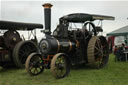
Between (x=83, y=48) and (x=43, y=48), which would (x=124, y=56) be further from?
(x=43, y=48)

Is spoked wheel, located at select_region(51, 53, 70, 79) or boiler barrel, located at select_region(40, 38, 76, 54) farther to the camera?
boiler barrel, located at select_region(40, 38, 76, 54)

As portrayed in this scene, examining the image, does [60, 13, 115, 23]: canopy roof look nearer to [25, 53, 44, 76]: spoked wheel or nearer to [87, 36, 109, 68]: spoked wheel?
[87, 36, 109, 68]: spoked wheel

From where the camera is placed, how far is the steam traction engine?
5.10 metres

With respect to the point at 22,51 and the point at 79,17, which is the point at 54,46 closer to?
the point at 79,17

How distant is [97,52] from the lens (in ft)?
20.7

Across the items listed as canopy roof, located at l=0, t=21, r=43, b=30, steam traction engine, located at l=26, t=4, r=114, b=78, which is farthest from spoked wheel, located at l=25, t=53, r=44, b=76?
canopy roof, located at l=0, t=21, r=43, b=30

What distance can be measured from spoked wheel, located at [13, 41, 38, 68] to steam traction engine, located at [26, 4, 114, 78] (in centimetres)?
74

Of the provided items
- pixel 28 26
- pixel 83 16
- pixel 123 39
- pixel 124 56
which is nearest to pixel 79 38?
pixel 83 16

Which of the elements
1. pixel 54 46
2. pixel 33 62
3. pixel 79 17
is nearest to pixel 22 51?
pixel 33 62

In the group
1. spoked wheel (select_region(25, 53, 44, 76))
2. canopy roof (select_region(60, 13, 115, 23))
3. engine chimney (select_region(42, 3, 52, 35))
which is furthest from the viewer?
canopy roof (select_region(60, 13, 115, 23))

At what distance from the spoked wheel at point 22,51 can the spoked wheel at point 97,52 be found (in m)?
2.61

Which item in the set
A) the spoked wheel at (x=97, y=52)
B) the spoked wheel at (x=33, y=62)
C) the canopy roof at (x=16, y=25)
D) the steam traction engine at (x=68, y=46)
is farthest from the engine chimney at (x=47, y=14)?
the canopy roof at (x=16, y=25)

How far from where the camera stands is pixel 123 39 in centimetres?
1413

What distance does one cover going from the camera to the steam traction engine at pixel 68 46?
5104 millimetres
